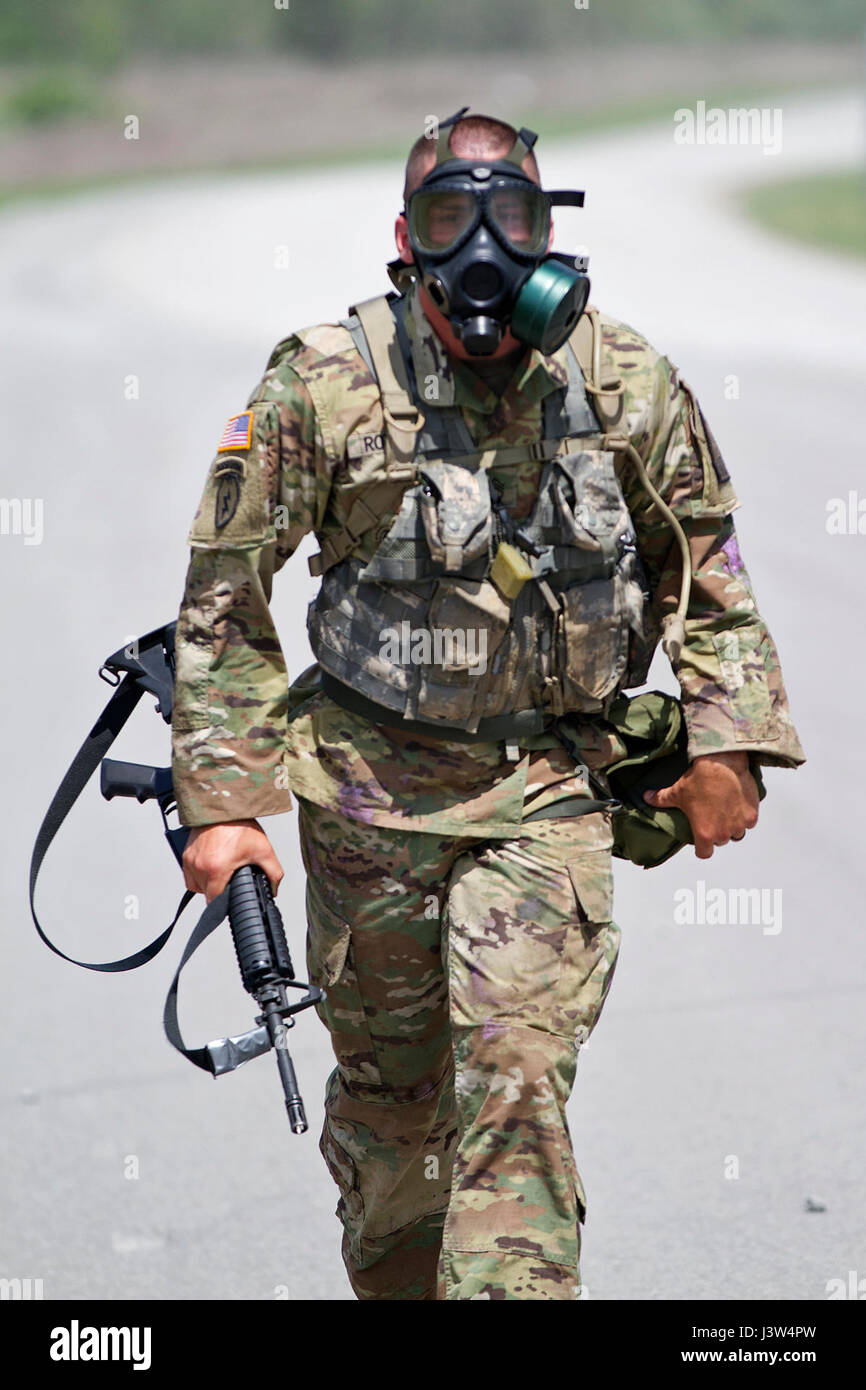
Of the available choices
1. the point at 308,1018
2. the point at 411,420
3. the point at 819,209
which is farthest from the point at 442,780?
the point at 819,209

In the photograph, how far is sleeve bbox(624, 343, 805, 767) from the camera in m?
3.61

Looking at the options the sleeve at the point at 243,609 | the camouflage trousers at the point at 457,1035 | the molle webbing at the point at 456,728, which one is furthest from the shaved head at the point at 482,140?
the camouflage trousers at the point at 457,1035

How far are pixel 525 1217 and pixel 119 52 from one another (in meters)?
53.0

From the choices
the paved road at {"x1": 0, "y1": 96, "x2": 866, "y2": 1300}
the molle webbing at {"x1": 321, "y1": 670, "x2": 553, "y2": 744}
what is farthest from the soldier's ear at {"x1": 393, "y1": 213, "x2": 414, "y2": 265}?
the paved road at {"x1": 0, "y1": 96, "x2": 866, "y2": 1300}

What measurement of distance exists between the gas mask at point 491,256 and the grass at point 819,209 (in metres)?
21.3

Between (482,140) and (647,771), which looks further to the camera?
(647,771)

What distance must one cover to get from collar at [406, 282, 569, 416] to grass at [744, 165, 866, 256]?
21.3 meters

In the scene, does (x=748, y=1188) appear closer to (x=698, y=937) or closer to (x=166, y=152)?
(x=698, y=937)

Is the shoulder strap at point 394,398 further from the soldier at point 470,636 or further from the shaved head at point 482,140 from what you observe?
the shaved head at point 482,140

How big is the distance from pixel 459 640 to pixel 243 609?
38cm

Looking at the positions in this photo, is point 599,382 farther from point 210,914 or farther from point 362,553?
point 210,914

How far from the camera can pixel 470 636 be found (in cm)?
348

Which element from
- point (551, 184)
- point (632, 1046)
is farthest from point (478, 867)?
point (551, 184)

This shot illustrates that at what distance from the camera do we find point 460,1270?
322 centimetres
